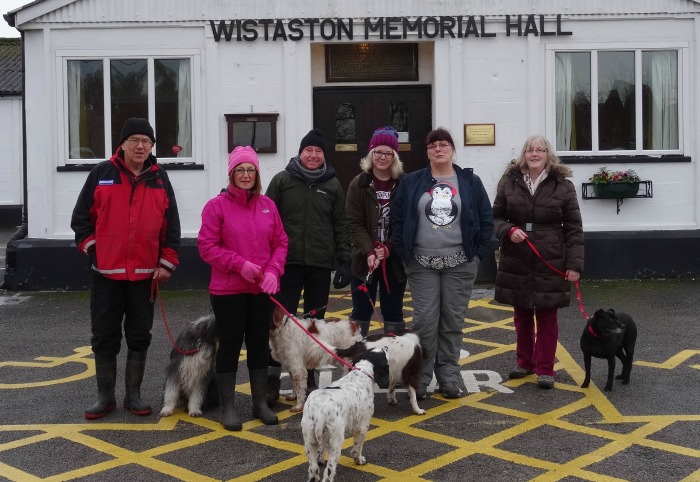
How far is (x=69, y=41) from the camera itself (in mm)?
13094

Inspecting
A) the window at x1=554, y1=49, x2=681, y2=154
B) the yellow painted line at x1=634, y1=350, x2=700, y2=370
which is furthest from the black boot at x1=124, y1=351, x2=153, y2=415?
the window at x1=554, y1=49, x2=681, y2=154

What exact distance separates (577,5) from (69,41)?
705 cm

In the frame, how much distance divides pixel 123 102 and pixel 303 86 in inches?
99.8

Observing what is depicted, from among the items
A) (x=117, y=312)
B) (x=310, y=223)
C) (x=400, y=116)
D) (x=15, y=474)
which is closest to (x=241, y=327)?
(x=117, y=312)

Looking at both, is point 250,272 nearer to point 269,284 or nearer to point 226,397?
point 269,284

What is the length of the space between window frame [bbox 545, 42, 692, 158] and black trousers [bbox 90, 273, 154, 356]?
783cm

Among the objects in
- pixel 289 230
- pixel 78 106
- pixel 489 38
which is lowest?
pixel 289 230

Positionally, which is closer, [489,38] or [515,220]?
[515,220]

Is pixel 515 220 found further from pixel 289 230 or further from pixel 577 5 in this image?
pixel 577 5

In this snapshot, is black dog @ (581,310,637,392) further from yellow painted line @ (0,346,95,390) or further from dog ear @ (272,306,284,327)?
yellow painted line @ (0,346,95,390)

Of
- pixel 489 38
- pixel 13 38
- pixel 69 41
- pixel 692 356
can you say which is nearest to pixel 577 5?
pixel 489 38

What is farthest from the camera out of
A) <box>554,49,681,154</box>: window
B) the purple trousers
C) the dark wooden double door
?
the dark wooden double door

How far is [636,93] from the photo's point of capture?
13.3 metres

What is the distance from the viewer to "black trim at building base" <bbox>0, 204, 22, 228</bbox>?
80.8 feet
